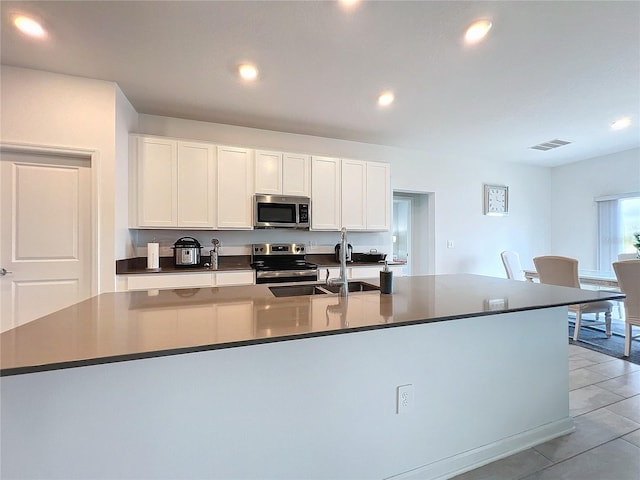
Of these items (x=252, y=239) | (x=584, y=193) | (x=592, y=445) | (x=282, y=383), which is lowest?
(x=592, y=445)

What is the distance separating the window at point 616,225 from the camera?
466 cm

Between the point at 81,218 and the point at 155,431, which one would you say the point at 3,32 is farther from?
the point at 155,431

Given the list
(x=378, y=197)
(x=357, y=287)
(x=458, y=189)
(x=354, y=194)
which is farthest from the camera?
(x=458, y=189)

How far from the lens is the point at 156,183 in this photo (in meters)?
3.11

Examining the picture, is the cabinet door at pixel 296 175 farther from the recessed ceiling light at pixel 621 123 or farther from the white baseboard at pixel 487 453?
the recessed ceiling light at pixel 621 123

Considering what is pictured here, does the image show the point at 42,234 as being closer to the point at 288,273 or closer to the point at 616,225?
the point at 288,273

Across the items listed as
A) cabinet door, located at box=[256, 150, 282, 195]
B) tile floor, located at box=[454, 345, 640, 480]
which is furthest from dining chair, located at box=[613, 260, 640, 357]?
cabinet door, located at box=[256, 150, 282, 195]

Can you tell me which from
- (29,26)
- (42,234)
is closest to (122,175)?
(42,234)

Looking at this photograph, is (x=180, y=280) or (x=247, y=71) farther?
(x=180, y=280)

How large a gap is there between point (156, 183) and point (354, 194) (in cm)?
234

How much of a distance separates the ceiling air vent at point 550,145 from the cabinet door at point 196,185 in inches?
184

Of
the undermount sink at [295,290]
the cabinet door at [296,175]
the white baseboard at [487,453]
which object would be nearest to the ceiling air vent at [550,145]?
the cabinet door at [296,175]

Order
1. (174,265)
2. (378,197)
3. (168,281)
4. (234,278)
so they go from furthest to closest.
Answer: (378,197)
(174,265)
(234,278)
(168,281)

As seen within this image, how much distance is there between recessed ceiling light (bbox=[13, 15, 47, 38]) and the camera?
1914 mm
